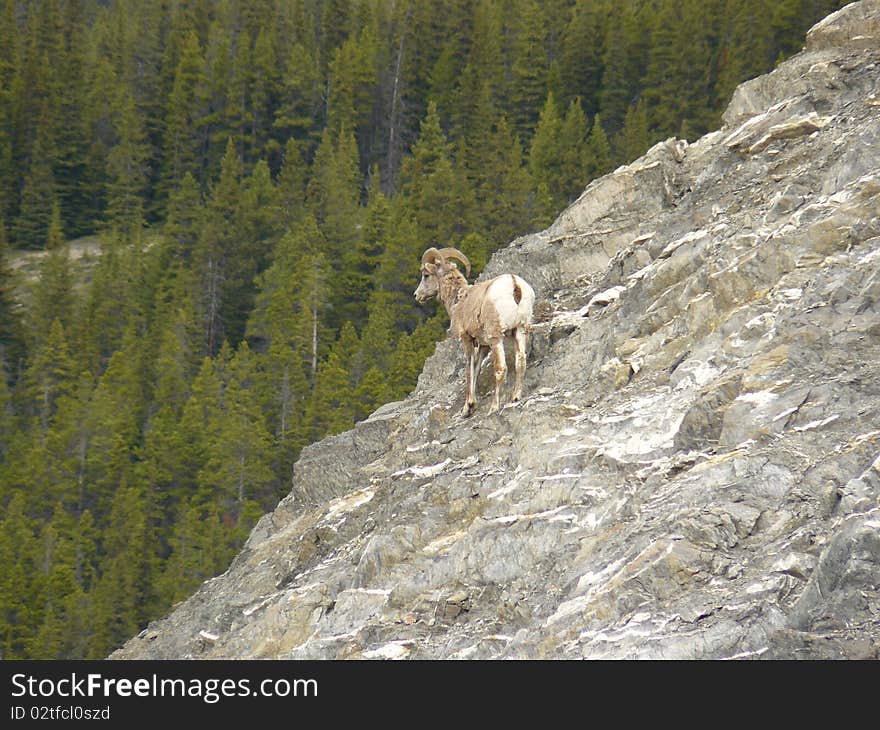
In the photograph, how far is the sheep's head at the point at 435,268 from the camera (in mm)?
20359

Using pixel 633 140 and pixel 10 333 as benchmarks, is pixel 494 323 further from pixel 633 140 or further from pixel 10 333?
pixel 10 333

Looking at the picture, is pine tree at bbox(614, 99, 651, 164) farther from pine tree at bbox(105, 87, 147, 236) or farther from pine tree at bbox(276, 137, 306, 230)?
pine tree at bbox(105, 87, 147, 236)

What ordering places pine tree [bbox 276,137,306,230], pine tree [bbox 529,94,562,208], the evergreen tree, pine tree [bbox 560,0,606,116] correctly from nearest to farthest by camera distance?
pine tree [bbox 529,94,562,208]
the evergreen tree
pine tree [bbox 276,137,306,230]
pine tree [bbox 560,0,606,116]

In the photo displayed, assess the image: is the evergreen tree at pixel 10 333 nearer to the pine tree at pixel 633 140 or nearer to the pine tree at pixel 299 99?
the pine tree at pixel 299 99

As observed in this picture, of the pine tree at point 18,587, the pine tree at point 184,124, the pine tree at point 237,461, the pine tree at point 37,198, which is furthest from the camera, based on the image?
the pine tree at point 184,124

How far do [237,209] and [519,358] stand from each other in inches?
2304

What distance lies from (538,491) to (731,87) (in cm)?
5558

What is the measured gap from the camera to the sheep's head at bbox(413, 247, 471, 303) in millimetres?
20359

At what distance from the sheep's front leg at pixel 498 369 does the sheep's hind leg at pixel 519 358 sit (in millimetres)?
182

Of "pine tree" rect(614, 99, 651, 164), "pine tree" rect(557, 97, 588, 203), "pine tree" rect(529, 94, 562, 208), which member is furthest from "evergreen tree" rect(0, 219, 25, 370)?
"pine tree" rect(614, 99, 651, 164)

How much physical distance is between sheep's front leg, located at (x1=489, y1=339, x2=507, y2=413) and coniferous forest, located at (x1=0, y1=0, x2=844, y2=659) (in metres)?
31.0

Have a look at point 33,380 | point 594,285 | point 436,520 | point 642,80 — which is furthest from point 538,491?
point 642,80

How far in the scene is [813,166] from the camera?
1895cm

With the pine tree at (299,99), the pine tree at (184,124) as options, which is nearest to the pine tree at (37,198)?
the pine tree at (184,124)
